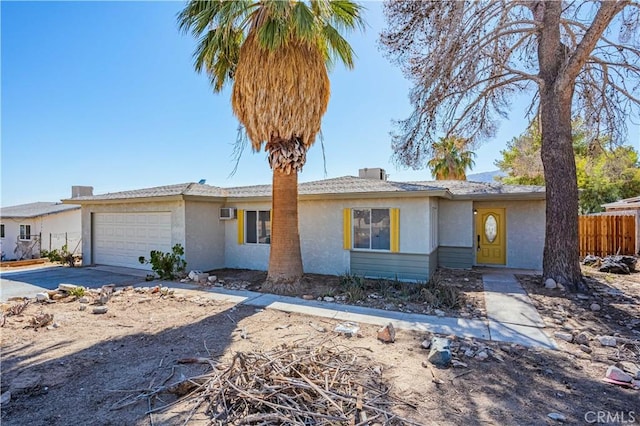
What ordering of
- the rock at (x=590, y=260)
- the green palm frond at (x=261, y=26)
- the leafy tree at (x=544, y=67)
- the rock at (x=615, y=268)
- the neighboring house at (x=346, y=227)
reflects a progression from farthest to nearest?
the rock at (x=590, y=260) < the rock at (x=615, y=268) < the neighboring house at (x=346, y=227) < the leafy tree at (x=544, y=67) < the green palm frond at (x=261, y=26)

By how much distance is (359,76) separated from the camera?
34.0 feet

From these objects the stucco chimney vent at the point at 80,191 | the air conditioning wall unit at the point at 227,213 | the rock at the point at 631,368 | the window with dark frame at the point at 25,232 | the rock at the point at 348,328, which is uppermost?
the stucco chimney vent at the point at 80,191

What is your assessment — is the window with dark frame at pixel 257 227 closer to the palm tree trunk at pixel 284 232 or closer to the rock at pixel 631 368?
the palm tree trunk at pixel 284 232

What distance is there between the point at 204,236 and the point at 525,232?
12116 mm

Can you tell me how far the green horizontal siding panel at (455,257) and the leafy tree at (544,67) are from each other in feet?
8.99

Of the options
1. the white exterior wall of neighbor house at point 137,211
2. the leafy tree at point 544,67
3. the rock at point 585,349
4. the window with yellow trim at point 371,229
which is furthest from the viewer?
the white exterior wall of neighbor house at point 137,211

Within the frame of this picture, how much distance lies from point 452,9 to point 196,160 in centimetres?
1446

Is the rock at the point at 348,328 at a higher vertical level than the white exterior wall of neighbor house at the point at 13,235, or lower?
lower

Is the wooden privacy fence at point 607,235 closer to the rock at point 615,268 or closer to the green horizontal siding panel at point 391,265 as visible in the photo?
the rock at point 615,268

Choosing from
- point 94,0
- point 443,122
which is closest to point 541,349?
point 443,122

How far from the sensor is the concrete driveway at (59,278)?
891cm

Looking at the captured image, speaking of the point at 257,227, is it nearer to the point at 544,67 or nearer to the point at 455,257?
the point at 455,257

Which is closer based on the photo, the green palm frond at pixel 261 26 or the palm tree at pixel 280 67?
the green palm frond at pixel 261 26
